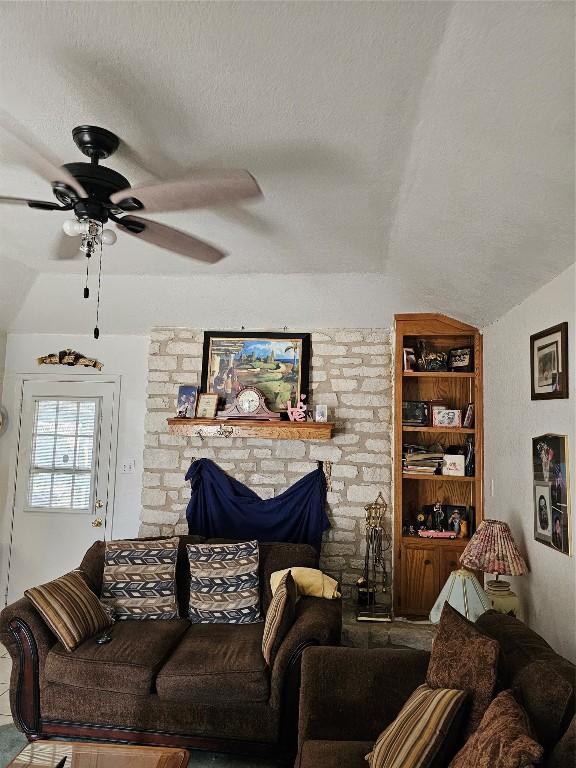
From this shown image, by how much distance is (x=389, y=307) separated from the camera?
436 centimetres

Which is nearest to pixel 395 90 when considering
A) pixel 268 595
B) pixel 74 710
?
pixel 268 595

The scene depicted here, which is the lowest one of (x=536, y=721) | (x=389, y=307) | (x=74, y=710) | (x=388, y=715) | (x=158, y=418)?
(x=74, y=710)

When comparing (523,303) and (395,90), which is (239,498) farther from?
(395,90)

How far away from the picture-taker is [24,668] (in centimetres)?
295

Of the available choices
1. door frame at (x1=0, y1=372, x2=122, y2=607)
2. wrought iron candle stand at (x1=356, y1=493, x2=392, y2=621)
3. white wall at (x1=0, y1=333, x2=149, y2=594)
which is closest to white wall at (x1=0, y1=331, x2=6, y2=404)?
white wall at (x1=0, y1=333, x2=149, y2=594)

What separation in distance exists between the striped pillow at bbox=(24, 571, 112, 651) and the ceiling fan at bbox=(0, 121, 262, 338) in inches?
77.1

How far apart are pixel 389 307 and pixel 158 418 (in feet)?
7.04

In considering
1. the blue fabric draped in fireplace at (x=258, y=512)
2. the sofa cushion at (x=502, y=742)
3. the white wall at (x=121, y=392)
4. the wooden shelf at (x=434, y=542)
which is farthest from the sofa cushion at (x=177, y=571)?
the sofa cushion at (x=502, y=742)

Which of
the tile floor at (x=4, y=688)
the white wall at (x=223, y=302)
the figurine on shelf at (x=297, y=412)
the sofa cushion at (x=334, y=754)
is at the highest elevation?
the white wall at (x=223, y=302)

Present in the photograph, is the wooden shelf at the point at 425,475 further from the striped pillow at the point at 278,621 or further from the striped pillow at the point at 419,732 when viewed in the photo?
the striped pillow at the point at 419,732

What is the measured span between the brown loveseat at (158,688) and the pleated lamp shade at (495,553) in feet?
2.82

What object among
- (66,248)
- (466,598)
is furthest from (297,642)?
(66,248)

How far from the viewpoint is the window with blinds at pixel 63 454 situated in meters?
4.80

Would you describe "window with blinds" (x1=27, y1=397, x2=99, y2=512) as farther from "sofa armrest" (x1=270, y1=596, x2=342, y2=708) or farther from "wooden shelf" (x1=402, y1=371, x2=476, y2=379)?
"wooden shelf" (x1=402, y1=371, x2=476, y2=379)
